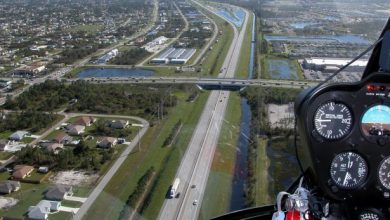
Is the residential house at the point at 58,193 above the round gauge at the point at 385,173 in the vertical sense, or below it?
below

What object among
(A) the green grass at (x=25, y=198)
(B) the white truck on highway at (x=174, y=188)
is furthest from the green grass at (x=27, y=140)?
(B) the white truck on highway at (x=174, y=188)

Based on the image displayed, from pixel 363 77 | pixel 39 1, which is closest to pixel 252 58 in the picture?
pixel 363 77

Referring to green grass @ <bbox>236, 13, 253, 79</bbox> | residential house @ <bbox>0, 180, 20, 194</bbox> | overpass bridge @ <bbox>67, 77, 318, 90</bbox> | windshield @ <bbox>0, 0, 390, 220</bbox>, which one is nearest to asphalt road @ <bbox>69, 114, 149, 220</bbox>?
windshield @ <bbox>0, 0, 390, 220</bbox>

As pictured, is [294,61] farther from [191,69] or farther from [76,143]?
[76,143]

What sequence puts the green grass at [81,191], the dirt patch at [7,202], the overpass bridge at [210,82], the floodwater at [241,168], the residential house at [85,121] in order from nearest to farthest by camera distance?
the floodwater at [241,168] < the dirt patch at [7,202] < the green grass at [81,191] < the residential house at [85,121] < the overpass bridge at [210,82]

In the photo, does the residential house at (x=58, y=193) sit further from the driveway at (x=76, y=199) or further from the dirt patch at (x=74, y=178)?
the dirt patch at (x=74, y=178)

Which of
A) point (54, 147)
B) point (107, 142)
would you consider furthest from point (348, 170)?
point (54, 147)

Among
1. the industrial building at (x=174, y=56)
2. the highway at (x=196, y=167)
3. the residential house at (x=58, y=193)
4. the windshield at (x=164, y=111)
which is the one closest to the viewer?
the windshield at (x=164, y=111)

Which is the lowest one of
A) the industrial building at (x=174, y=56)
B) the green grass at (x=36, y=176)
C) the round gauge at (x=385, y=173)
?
the industrial building at (x=174, y=56)
